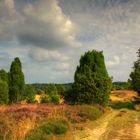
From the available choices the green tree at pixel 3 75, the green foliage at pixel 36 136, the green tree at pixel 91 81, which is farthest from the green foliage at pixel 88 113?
the green tree at pixel 3 75

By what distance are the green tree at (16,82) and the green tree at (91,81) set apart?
24.0m

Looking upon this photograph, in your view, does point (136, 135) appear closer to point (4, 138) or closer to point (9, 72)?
point (4, 138)

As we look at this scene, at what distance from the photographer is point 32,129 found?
661 inches

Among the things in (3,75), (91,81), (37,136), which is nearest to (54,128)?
(37,136)

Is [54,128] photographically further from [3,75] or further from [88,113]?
[3,75]

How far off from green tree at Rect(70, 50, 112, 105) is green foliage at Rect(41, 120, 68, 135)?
17.8 meters

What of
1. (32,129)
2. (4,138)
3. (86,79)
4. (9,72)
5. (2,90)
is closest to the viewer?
(4,138)

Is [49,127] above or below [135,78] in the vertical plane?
below

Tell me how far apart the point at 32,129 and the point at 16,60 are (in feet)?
157

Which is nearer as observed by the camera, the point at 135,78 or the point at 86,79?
the point at 86,79

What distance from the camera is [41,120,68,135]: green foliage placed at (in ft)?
59.1

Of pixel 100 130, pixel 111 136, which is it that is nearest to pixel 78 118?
pixel 100 130

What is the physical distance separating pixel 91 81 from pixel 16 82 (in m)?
27.4

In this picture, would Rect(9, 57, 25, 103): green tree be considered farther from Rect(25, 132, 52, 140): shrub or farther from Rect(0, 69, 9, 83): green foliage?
Rect(25, 132, 52, 140): shrub
